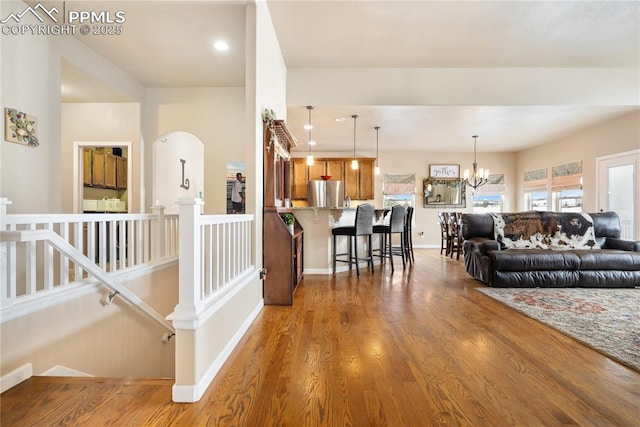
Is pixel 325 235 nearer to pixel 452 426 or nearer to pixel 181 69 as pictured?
pixel 181 69

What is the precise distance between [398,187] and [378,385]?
25.3 ft

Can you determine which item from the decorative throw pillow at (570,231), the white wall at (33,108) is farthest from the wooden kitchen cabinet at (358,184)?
the white wall at (33,108)

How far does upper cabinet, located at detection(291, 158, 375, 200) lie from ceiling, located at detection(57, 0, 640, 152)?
2725 mm

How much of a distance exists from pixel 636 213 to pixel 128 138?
8.49 meters

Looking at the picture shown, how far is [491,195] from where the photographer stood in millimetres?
9117

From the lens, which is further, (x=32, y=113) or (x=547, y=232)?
(x=547, y=232)

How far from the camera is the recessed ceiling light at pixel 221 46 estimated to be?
3.79 metres

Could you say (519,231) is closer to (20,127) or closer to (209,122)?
(209,122)

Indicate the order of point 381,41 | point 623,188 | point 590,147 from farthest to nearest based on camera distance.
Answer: point 590,147, point 623,188, point 381,41

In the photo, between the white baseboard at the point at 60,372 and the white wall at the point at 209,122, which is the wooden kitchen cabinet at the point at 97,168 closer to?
the white wall at the point at 209,122

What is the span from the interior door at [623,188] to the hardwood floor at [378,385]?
4.60 meters

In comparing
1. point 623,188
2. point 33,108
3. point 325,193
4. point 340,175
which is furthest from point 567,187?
point 33,108

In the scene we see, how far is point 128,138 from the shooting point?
500cm

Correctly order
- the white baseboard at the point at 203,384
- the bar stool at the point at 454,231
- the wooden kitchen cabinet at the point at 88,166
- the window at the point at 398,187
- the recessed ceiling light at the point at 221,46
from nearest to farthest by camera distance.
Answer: the white baseboard at the point at 203,384 < the recessed ceiling light at the point at 221,46 < the wooden kitchen cabinet at the point at 88,166 < the bar stool at the point at 454,231 < the window at the point at 398,187
